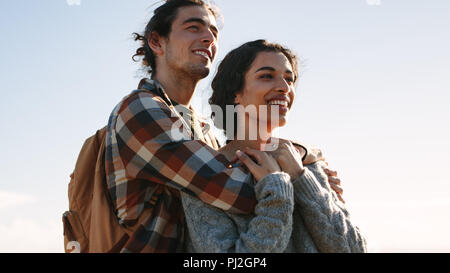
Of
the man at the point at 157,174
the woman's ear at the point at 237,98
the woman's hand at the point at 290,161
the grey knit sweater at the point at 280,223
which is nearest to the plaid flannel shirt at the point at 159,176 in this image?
the man at the point at 157,174

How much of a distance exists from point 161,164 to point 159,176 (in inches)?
3.9

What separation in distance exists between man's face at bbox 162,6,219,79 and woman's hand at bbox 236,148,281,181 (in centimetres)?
135

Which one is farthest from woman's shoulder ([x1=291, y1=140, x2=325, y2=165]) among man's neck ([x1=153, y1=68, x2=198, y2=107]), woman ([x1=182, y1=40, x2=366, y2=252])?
man's neck ([x1=153, y1=68, x2=198, y2=107])

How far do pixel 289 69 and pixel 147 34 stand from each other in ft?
5.58

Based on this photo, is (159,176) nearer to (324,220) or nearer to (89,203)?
(89,203)

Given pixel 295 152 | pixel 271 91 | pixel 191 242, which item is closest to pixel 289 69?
pixel 271 91

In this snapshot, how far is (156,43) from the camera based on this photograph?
484 centimetres

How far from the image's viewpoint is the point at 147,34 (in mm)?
4980

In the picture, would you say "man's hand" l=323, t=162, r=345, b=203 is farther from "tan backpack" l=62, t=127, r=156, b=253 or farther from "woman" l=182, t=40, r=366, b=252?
"tan backpack" l=62, t=127, r=156, b=253

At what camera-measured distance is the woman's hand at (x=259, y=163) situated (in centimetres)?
327

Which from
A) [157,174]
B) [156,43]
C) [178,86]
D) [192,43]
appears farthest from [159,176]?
[156,43]

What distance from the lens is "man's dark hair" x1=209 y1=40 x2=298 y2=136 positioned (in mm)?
A: 4340

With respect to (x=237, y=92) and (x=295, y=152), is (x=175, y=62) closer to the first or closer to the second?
(x=237, y=92)

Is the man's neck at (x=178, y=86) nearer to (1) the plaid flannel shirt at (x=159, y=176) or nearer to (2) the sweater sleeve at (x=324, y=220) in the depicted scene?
(1) the plaid flannel shirt at (x=159, y=176)
